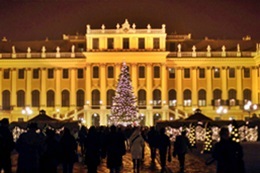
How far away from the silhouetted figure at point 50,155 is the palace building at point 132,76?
55011 millimetres

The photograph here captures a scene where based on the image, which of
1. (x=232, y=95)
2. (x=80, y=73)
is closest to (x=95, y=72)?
(x=80, y=73)

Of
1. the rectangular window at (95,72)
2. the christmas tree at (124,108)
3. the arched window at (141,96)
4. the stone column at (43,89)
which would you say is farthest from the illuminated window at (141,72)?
the christmas tree at (124,108)

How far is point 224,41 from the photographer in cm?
7756

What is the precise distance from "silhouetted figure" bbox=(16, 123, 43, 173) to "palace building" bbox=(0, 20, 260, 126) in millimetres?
57250

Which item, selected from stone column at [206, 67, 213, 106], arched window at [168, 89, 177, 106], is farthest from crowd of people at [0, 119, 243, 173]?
stone column at [206, 67, 213, 106]

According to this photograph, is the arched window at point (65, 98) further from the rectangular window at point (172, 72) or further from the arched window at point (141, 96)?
the rectangular window at point (172, 72)

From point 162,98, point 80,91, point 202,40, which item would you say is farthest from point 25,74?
point 202,40

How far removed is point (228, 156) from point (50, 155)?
15.1 feet

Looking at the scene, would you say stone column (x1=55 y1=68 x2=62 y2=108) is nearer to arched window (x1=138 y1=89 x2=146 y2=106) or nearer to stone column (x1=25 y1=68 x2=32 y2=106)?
stone column (x1=25 y1=68 x2=32 y2=106)

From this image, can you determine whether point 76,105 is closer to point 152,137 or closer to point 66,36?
point 66,36

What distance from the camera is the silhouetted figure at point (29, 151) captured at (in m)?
12.6

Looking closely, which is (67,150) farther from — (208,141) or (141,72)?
(141,72)

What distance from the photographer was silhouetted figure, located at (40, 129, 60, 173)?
12.9 meters

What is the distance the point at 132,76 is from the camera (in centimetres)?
7144
